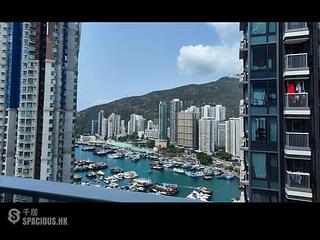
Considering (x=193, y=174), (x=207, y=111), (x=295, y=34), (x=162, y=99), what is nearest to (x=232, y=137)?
(x=207, y=111)

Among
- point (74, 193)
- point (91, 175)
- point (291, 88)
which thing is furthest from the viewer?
point (291, 88)

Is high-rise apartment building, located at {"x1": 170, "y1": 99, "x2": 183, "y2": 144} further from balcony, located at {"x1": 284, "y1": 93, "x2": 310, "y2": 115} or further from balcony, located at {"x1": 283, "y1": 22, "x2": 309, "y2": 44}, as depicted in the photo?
balcony, located at {"x1": 283, "y1": 22, "x2": 309, "y2": 44}

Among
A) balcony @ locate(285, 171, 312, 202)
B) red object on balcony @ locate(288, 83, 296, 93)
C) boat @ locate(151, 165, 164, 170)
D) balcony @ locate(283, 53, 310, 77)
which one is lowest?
balcony @ locate(285, 171, 312, 202)

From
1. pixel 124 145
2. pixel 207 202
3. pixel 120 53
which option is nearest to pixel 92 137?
pixel 124 145

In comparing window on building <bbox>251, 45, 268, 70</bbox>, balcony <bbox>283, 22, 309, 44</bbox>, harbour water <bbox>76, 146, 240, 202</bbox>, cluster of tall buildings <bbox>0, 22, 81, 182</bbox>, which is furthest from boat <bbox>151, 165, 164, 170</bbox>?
balcony <bbox>283, 22, 309, 44</bbox>

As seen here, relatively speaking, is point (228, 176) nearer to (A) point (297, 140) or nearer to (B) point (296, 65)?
(A) point (297, 140)

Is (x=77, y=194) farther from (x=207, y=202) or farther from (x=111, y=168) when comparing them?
(x=111, y=168)

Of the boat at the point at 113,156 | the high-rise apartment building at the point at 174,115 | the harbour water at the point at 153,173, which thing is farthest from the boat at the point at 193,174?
the boat at the point at 113,156
